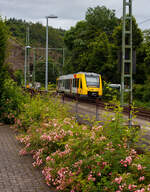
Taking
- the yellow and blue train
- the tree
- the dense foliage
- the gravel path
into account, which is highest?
the tree

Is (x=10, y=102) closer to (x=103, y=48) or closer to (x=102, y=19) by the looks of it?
(x=103, y=48)

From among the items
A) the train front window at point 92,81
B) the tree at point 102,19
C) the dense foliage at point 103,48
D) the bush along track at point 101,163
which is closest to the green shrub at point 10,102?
the bush along track at point 101,163

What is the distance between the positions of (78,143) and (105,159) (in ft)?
2.39

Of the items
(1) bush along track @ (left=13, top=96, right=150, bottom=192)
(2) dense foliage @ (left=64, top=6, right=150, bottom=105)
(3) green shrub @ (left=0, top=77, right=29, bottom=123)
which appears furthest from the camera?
(2) dense foliage @ (left=64, top=6, right=150, bottom=105)

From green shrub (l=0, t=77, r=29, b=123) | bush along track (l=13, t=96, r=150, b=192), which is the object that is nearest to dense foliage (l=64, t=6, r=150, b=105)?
green shrub (l=0, t=77, r=29, b=123)

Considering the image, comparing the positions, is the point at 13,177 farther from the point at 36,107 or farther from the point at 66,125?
the point at 36,107

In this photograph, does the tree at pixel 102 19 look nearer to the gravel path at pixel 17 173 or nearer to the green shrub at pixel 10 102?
the green shrub at pixel 10 102

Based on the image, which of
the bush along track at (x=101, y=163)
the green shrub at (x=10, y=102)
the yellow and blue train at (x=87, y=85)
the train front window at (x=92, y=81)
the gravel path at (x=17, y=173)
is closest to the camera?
the bush along track at (x=101, y=163)

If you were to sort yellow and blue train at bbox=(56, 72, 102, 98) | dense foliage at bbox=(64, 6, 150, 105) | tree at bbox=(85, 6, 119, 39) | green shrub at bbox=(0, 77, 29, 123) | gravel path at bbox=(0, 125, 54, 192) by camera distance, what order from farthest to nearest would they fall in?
tree at bbox=(85, 6, 119, 39)
dense foliage at bbox=(64, 6, 150, 105)
yellow and blue train at bbox=(56, 72, 102, 98)
green shrub at bbox=(0, 77, 29, 123)
gravel path at bbox=(0, 125, 54, 192)

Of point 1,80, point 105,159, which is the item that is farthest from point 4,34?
point 105,159

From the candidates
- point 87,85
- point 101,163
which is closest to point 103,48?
point 87,85

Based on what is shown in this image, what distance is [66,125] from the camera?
8227mm

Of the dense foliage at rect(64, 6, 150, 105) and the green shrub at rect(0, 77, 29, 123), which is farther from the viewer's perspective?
the dense foliage at rect(64, 6, 150, 105)

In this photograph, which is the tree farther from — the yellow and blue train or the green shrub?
the green shrub
